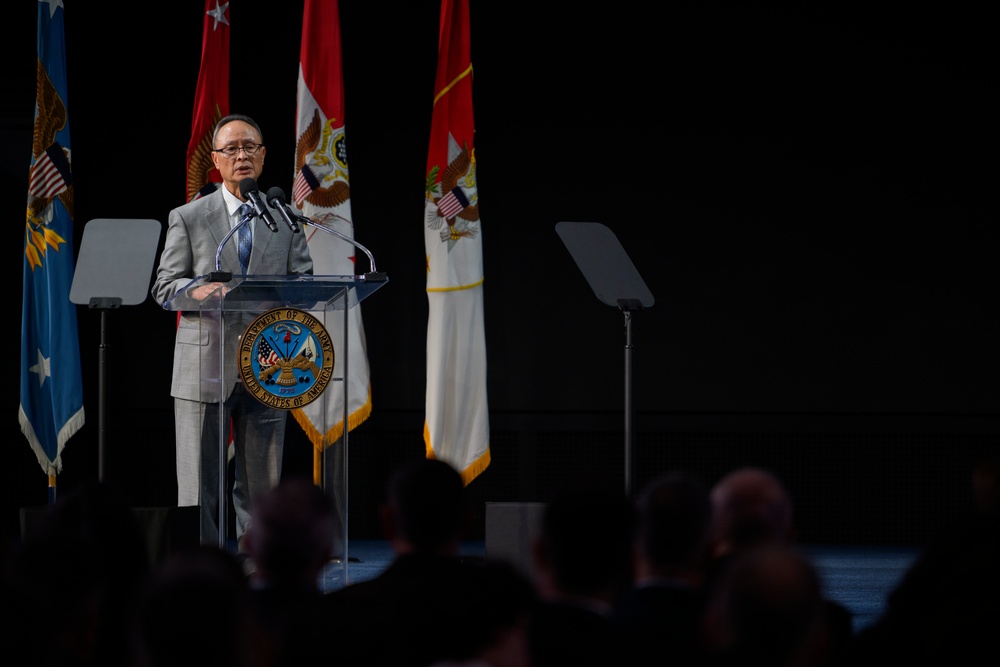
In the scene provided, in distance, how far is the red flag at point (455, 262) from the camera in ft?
19.1

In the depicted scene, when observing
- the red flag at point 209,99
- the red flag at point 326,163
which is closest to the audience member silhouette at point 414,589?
the red flag at point 326,163

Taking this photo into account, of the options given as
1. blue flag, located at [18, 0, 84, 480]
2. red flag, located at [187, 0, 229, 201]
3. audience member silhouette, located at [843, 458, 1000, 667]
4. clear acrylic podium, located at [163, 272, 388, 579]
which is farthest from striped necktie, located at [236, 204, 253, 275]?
audience member silhouette, located at [843, 458, 1000, 667]

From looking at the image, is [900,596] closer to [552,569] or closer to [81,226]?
[552,569]

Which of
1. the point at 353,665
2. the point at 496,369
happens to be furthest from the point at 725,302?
the point at 353,665

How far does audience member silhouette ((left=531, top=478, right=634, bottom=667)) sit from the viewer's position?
1873 millimetres

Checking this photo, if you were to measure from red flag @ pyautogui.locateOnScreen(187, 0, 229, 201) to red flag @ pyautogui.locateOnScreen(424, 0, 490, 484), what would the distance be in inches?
40.1

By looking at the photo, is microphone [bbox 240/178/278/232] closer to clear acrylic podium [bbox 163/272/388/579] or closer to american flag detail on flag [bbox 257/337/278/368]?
clear acrylic podium [bbox 163/272/388/579]

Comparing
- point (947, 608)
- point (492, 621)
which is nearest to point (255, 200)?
point (492, 621)

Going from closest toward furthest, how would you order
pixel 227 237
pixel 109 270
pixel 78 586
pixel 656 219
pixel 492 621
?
pixel 78 586 → pixel 492 621 → pixel 227 237 → pixel 109 270 → pixel 656 219

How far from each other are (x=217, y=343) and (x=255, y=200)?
0.49 meters

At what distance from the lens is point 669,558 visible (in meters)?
2.08

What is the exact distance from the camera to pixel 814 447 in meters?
6.29

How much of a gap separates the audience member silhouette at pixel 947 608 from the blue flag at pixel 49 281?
4572 millimetres

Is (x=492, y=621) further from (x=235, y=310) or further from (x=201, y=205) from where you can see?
(x=201, y=205)
